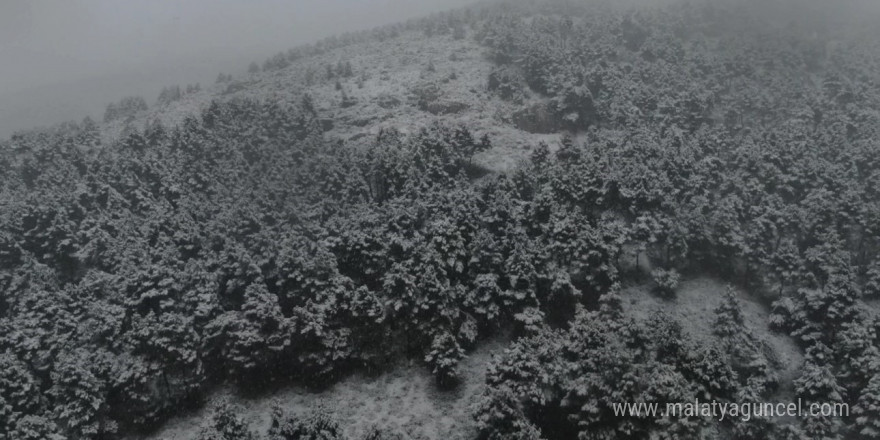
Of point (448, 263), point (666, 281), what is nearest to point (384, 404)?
point (448, 263)

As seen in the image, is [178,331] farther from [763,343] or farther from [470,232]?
[763,343]

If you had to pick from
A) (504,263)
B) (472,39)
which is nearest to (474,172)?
(504,263)

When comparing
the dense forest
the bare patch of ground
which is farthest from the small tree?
the bare patch of ground

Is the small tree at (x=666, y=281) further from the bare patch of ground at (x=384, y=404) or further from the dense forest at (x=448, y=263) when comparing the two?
the bare patch of ground at (x=384, y=404)

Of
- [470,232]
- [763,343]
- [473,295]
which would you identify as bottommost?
[763,343]

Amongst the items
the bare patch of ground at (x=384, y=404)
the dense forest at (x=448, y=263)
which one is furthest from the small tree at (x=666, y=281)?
the bare patch of ground at (x=384, y=404)

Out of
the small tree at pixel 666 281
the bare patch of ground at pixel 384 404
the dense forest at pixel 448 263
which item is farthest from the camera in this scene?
the small tree at pixel 666 281

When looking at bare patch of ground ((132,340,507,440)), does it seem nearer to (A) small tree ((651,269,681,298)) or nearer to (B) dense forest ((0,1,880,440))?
(B) dense forest ((0,1,880,440))

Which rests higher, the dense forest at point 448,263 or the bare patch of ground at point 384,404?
the dense forest at point 448,263
